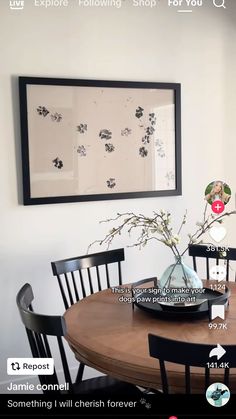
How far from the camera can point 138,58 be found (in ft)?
7.36

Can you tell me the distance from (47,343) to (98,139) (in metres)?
1.18

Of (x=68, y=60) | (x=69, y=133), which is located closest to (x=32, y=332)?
(x=69, y=133)

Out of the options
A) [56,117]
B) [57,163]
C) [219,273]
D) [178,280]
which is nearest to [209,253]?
[219,273]

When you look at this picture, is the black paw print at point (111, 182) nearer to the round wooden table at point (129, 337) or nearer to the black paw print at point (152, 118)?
the black paw print at point (152, 118)

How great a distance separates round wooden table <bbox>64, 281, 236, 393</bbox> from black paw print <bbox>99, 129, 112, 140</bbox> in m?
0.90

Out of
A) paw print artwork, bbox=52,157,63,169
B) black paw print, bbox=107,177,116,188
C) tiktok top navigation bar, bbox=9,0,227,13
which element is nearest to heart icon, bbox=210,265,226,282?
black paw print, bbox=107,177,116,188

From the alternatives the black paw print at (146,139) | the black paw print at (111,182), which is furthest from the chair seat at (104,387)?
the black paw print at (146,139)

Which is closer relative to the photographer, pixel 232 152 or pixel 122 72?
pixel 122 72

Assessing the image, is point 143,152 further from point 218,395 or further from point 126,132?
point 218,395

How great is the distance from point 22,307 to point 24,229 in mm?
853

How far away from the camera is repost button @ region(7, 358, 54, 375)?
1.21m

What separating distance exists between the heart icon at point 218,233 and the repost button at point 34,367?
1429mm

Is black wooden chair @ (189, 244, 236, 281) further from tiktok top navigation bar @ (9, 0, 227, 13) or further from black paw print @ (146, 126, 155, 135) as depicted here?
tiktok top navigation bar @ (9, 0, 227, 13)

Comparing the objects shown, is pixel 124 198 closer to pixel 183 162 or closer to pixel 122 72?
pixel 183 162
